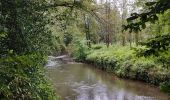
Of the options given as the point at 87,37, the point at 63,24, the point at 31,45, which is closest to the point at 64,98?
the point at 63,24

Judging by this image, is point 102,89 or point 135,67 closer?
point 102,89

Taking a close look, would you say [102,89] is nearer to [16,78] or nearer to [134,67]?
[134,67]

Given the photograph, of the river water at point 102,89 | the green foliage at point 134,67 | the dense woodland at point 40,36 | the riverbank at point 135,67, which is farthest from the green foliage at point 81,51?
the dense woodland at point 40,36

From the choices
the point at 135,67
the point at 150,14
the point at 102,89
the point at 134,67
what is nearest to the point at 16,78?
the point at 150,14

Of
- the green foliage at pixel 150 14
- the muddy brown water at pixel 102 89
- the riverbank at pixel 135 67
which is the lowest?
the muddy brown water at pixel 102 89

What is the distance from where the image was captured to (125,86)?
63.3 ft

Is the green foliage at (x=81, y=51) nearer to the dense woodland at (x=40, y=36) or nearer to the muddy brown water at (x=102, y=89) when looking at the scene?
the muddy brown water at (x=102, y=89)

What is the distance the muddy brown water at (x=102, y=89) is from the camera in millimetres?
16219

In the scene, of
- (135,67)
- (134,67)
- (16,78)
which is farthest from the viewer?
(134,67)

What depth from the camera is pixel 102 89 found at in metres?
18.4

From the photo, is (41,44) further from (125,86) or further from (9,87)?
(125,86)

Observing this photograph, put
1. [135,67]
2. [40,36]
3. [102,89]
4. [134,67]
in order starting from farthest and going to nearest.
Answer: [134,67]
[135,67]
[102,89]
[40,36]

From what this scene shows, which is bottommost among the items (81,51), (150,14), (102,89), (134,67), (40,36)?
(102,89)

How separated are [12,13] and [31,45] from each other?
42.0 inches
